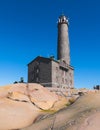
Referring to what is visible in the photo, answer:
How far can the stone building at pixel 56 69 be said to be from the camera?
218 ft

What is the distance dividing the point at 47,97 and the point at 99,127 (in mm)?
11565

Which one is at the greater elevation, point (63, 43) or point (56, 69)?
point (63, 43)

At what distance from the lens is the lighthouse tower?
78519mm

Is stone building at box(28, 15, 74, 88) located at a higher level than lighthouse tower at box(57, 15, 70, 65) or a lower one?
lower

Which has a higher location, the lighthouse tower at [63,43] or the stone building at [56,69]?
the lighthouse tower at [63,43]

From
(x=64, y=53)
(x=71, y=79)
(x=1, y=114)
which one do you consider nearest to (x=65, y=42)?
(x=64, y=53)

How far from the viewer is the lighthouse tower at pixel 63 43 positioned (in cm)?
7852

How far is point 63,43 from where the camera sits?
79875 mm

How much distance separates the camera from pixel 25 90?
19688mm

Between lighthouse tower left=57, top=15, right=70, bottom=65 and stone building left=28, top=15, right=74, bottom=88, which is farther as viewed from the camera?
lighthouse tower left=57, top=15, right=70, bottom=65

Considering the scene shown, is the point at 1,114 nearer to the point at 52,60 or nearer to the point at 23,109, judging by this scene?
the point at 23,109

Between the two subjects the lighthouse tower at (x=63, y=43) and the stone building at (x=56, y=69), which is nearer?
the stone building at (x=56, y=69)

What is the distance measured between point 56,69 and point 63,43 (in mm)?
14673

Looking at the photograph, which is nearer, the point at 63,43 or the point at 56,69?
the point at 56,69
